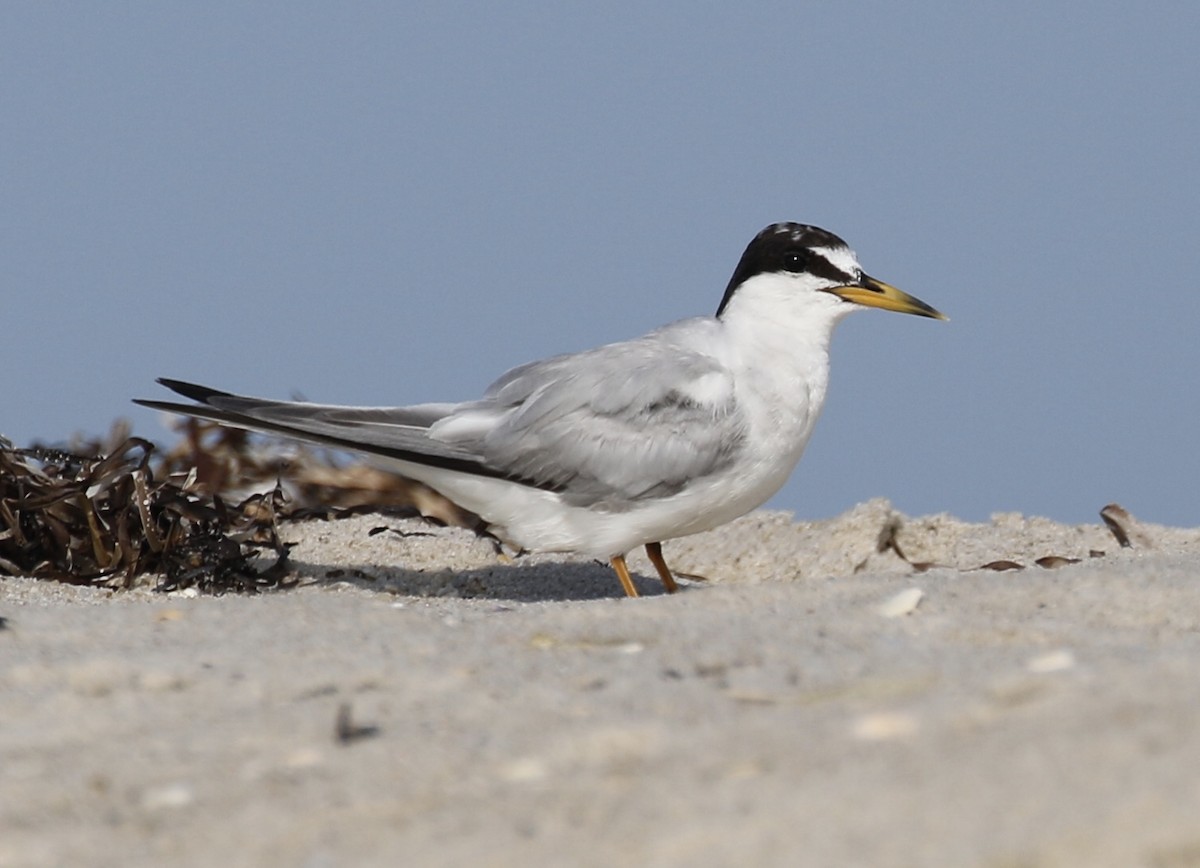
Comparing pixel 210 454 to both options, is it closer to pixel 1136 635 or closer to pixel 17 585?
pixel 17 585

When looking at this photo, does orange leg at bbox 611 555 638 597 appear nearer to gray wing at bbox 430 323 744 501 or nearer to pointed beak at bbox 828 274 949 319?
gray wing at bbox 430 323 744 501

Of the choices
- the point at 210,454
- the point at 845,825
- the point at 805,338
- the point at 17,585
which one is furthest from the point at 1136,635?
the point at 210,454

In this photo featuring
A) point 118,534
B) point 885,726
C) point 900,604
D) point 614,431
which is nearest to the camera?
point 885,726

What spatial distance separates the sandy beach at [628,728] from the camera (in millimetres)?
2117

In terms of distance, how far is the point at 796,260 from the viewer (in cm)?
548

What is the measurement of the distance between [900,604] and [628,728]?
4.26 feet

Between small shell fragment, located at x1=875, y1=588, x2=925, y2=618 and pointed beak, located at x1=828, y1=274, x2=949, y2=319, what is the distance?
1.88m

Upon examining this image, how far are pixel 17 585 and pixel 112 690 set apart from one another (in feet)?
7.04

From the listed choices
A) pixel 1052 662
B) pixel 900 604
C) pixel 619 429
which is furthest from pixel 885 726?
pixel 619 429

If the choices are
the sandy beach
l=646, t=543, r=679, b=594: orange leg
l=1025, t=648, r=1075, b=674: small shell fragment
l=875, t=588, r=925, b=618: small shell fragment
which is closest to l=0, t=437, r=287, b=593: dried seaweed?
the sandy beach

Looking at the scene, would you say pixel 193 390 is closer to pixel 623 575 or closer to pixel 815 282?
pixel 623 575

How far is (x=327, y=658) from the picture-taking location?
10.8 feet

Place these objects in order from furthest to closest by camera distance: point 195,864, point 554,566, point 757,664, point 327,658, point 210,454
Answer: point 210,454 → point 554,566 → point 327,658 → point 757,664 → point 195,864

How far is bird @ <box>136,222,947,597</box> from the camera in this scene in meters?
5.04
